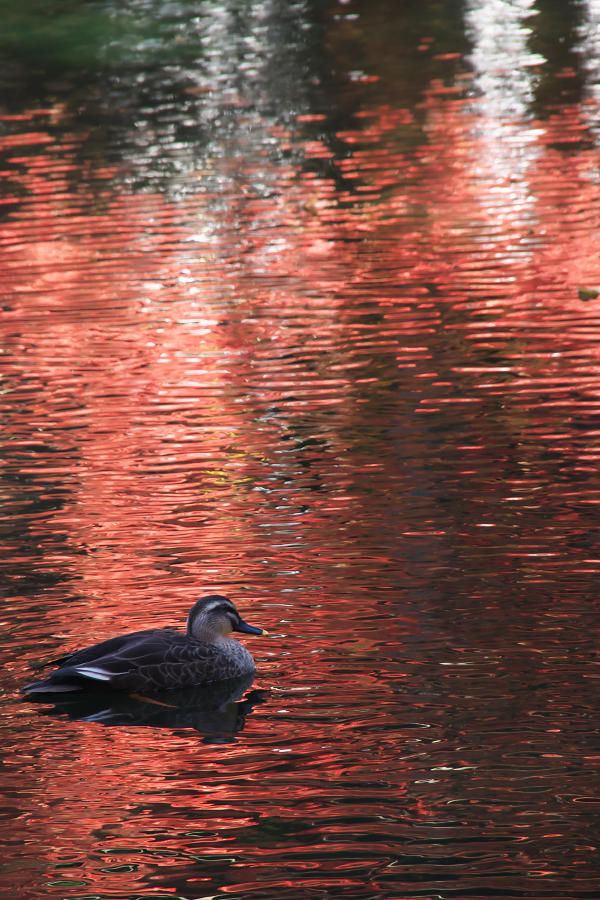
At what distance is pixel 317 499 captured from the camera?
38.6ft

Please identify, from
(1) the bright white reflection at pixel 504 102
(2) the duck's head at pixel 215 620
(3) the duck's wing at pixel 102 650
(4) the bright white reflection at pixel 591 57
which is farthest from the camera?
(4) the bright white reflection at pixel 591 57

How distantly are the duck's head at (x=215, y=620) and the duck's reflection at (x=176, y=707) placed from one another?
0.29 m

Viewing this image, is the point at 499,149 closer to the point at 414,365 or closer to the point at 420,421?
the point at 414,365

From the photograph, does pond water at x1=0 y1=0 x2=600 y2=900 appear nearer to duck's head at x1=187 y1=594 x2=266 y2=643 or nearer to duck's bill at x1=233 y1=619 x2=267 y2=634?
duck's bill at x1=233 y1=619 x2=267 y2=634

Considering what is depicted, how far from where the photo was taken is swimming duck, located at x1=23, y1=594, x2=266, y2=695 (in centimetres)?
840

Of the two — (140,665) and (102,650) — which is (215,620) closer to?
(140,665)

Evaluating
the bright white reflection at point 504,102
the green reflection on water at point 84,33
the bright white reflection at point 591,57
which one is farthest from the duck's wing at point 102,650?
the green reflection on water at point 84,33

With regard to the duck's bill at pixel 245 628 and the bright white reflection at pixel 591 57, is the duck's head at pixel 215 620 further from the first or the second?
the bright white reflection at pixel 591 57

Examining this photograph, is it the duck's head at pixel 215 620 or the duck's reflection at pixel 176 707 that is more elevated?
the duck's head at pixel 215 620

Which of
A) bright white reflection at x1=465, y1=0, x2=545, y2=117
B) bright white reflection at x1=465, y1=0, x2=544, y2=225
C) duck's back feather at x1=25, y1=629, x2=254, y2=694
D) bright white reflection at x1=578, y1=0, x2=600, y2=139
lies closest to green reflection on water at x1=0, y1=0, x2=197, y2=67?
bright white reflection at x1=465, y1=0, x2=545, y2=117

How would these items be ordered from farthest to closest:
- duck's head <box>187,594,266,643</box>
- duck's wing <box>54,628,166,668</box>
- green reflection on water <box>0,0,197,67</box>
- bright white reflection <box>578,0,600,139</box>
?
1. green reflection on water <box>0,0,197,67</box>
2. bright white reflection <box>578,0,600,139</box>
3. duck's head <box>187,594,266,643</box>
4. duck's wing <box>54,628,166,668</box>

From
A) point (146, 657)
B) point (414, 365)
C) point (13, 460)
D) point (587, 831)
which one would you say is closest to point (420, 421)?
point (414, 365)

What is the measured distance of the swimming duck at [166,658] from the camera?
8.40 m

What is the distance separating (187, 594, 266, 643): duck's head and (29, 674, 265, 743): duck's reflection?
29 centimetres
